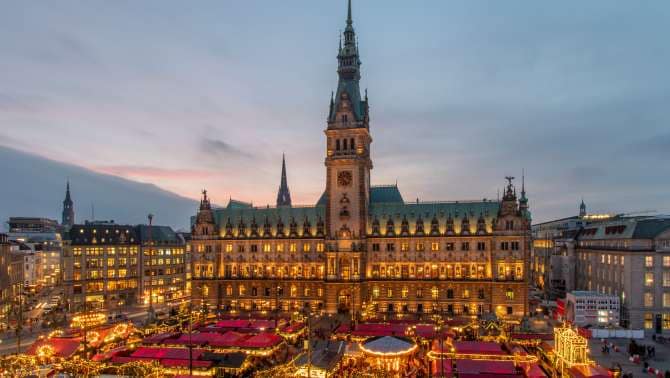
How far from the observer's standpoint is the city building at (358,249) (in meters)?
107

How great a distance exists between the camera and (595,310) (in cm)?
9062

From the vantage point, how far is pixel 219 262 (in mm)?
123500

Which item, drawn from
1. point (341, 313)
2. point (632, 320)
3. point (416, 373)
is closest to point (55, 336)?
point (416, 373)

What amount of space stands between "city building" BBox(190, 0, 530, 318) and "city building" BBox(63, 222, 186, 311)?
29072 millimetres

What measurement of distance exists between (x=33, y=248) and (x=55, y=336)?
150 m

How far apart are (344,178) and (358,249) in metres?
16.5

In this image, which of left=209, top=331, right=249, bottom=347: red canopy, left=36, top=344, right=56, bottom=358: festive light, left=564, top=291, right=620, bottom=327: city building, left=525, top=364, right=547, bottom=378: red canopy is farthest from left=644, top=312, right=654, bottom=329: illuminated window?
left=36, top=344, right=56, bottom=358: festive light

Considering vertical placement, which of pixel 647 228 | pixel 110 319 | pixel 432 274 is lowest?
pixel 110 319

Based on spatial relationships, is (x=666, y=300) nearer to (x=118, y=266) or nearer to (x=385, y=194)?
(x=385, y=194)

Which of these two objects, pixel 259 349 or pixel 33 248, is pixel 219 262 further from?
pixel 33 248

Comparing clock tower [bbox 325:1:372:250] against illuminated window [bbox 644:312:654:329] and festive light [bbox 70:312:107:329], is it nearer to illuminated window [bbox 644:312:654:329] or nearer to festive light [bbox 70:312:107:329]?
festive light [bbox 70:312:107:329]

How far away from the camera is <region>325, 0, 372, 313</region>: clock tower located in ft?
364

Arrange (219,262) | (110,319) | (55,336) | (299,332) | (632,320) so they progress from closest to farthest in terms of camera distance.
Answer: (55,336), (299,332), (632,320), (110,319), (219,262)

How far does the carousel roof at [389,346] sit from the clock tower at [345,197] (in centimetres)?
5016
